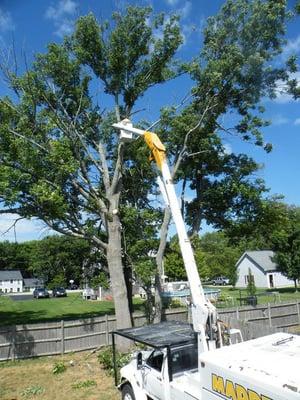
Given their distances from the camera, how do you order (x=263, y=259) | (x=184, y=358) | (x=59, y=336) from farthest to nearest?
(x=263, y=259)
(x=59, y=336)
(x=184, y=358)

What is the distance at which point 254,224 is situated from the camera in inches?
868

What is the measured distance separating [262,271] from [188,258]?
64095mm

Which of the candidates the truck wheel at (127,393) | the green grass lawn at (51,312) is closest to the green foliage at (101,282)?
the green grass lawn at (51,312)

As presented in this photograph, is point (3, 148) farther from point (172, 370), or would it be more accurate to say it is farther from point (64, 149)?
point (172, 370)

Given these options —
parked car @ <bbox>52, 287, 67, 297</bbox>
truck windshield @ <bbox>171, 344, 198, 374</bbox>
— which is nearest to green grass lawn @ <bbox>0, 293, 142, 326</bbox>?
parked car @ <bbox>52, 287, 67, 297</bbox>

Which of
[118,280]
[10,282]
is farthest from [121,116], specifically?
[10,282]

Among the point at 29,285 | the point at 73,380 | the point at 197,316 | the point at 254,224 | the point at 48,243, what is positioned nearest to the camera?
the point at 197,316

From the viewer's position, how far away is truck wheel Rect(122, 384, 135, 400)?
1005 centimetres

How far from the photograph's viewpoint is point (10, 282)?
11356 cm

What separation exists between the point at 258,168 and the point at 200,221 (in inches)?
147

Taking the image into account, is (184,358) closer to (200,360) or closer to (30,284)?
(200,360)

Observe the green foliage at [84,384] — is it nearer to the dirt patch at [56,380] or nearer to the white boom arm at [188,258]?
the dirt patch at [56,380]

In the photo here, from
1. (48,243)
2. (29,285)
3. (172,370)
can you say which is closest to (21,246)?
(29,285)

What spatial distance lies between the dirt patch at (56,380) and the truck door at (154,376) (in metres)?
3.12
